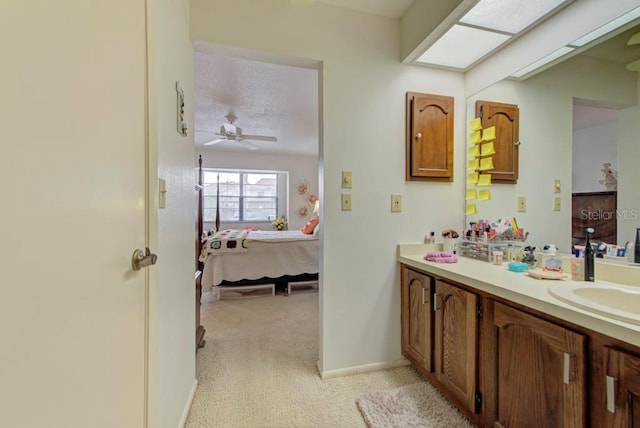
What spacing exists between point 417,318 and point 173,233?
1.52 meters

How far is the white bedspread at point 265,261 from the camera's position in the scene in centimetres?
340

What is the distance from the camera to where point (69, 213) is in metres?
0.54

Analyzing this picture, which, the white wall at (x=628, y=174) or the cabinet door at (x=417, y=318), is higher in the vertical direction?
the white wall at (x=628, y=174)

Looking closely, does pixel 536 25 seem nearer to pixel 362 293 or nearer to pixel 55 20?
pixel 362 293

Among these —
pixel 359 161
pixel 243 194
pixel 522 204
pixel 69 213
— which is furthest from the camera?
pixel 243 194

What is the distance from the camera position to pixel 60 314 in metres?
0.50

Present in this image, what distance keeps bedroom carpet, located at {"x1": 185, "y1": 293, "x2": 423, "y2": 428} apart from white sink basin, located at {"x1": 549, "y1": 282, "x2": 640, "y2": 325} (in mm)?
1083

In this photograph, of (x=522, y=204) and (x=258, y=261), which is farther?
(x=258, y=261)

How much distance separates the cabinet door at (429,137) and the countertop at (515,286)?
55 cm

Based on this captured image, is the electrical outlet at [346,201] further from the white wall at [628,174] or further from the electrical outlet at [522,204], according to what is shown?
the white wall at [628,174]

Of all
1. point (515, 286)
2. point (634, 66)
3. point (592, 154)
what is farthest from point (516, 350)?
point (634, 66)

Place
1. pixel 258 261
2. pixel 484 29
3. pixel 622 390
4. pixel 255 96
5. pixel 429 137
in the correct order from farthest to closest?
1. pixel 258 261
2. pixel 255 96
3. pixel 429 137
4. pixel 484 29
5. pixel 622 390

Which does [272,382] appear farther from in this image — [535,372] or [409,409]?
[535,372]

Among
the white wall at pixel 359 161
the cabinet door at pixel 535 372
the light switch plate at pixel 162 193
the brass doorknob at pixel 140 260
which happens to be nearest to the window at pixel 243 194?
the white wall at pixel 359 161
